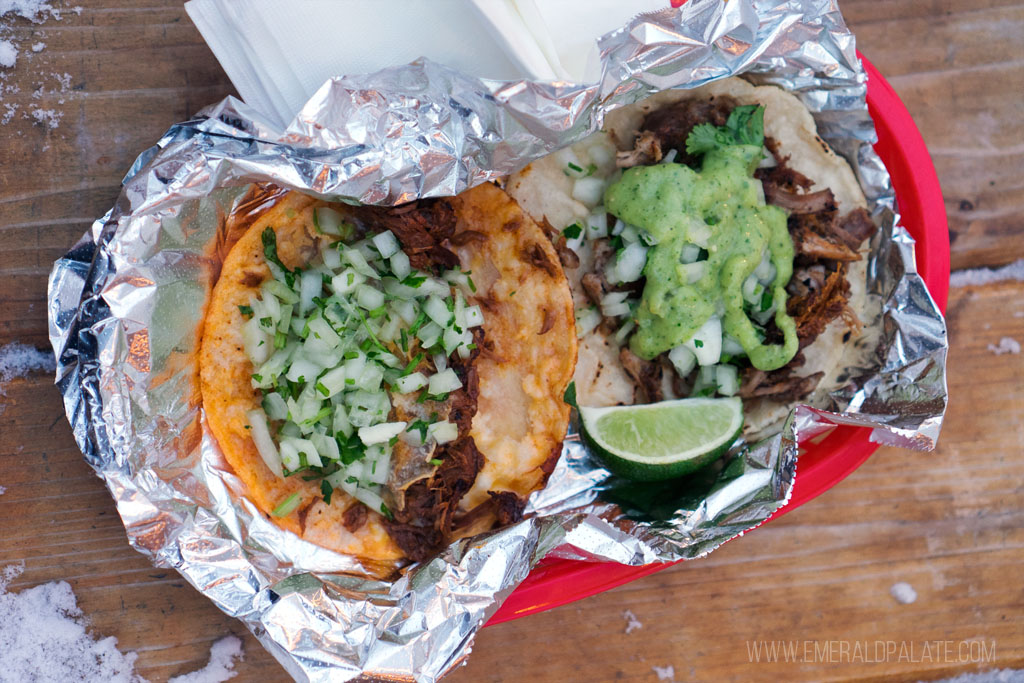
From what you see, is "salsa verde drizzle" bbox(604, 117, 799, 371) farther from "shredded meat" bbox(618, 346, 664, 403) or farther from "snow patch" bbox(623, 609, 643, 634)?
"snow patch" bbox(623, 609, 643, 634)

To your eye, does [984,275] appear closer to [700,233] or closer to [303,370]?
[700,233]

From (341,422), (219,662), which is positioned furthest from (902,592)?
(219,662)

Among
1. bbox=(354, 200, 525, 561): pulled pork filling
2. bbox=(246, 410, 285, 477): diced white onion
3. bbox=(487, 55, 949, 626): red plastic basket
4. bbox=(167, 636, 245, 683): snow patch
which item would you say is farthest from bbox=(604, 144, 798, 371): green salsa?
bbox=(167, 636, 245, 683): snow patch

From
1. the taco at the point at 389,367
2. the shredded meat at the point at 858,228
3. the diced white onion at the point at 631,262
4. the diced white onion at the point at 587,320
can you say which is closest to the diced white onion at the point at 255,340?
the taco at the point at 389,367

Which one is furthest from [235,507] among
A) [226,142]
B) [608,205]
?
[608,205]

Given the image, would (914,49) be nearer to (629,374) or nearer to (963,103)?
(963,103)

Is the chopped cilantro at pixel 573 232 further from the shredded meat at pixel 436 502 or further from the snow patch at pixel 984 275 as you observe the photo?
the snow patch at pixel 984 275
